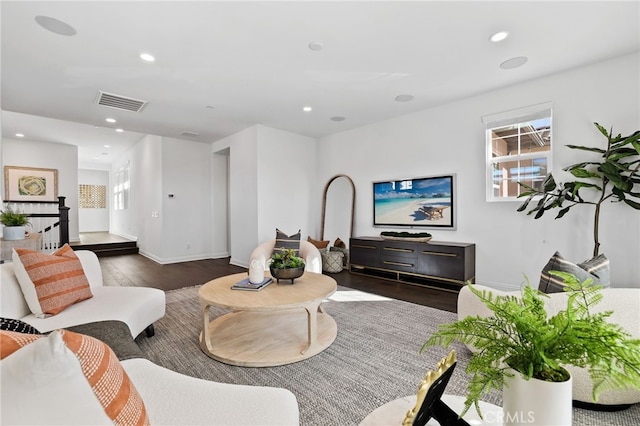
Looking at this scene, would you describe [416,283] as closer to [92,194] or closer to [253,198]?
[253,198]

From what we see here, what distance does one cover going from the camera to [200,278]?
4.94 m

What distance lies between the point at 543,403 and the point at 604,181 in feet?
11.3

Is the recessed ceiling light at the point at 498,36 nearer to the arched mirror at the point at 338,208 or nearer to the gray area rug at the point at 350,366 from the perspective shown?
the gray area rug at the point at 350,366

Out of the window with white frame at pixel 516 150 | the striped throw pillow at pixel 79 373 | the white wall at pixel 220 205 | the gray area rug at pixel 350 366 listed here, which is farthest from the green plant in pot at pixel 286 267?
the white wall at pixel 220 205

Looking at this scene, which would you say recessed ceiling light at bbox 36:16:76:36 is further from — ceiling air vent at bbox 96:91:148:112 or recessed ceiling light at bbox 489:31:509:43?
recessed ceiling light at bbox 489:31:509:43

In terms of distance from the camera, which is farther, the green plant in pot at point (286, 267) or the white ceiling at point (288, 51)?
the green plant in pot at point (286, 267)

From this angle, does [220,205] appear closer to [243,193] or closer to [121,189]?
[243,193]

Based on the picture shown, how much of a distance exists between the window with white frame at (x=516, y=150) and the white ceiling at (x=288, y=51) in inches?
18.2

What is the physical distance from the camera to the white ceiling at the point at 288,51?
7.85 ft

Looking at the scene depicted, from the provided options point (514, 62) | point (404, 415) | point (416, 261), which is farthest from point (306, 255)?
point (514, 62)

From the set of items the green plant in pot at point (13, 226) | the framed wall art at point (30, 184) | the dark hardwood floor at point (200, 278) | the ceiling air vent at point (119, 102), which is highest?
the ceiling air vent at point (119, 102)

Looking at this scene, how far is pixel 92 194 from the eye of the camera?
453 inches

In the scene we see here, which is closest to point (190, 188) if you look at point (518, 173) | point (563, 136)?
point (518, 173)

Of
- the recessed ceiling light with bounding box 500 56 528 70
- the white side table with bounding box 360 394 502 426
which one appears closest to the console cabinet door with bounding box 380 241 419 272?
the recessed ceiling light with bounding box 500 56 528 70
